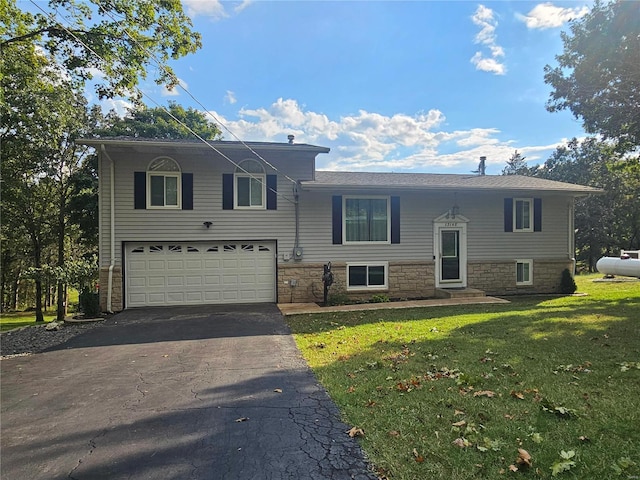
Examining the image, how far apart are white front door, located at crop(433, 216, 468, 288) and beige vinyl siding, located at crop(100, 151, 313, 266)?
4.85 m

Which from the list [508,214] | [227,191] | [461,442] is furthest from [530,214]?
[461,442]

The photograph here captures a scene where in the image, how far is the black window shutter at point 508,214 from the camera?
42.7ft

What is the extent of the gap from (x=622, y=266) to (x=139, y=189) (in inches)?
787

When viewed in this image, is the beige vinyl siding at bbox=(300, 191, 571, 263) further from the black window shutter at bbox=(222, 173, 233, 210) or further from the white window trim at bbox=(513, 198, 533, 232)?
the black window shutter at bbox=(222, 173, 233, 210)

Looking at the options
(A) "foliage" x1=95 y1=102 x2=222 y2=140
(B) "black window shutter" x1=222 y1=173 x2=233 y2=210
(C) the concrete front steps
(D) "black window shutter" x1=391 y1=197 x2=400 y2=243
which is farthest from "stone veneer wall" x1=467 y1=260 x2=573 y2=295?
(A) "foliage" x1=95 y1=102 x2=222 y2=140

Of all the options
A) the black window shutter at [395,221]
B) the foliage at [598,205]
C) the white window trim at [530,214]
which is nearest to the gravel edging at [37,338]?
the black window shutter at [395,221]

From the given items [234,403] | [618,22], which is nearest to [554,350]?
[234,403]

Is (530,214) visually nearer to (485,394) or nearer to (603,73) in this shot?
(603,73)

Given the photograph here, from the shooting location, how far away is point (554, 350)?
5266mm

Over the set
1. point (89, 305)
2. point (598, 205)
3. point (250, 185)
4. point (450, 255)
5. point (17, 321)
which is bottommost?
point (17, 321)

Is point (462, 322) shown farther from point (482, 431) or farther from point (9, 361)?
point (9, 361)

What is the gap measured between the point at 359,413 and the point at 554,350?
135 inches

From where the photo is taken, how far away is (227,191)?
37.6 ft

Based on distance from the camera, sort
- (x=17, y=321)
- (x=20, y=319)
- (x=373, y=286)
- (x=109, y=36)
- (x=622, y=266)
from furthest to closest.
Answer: (x=20, y=319) < (x=17, y=321) < (x=622, y=266) < (x=373, y=286) < (x=109, y=36)
